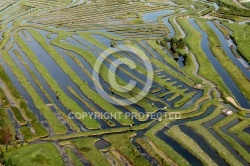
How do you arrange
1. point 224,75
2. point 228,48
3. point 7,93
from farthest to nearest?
point 228,48
point 224,75
point 7,93

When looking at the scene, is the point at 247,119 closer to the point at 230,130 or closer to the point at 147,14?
the point at 230,130

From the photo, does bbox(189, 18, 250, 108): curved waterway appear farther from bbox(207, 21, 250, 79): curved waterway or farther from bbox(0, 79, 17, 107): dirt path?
bbox(0, 79, 17, 107): dirt path

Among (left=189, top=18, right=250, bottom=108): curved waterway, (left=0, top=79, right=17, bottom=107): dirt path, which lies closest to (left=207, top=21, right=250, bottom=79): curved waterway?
(left=189, top=18, right=250, bottom=108): curved waterway

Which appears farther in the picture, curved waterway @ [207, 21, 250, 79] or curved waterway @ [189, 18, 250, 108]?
curved waterway @ [207, 21, 250, 79]

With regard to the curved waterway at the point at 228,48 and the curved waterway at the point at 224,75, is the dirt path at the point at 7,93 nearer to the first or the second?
the curved waterway at the point at 224,75

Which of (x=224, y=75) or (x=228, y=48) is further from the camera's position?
(x=228, y=48)

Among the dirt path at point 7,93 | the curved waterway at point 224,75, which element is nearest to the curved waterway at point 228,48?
the curved waterway at point 224,75

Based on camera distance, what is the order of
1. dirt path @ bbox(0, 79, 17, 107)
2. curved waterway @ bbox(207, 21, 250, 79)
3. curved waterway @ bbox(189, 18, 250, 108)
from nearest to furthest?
dirt path @ bbox(0, 79, 17, 107) → curved waterway @ bbox(189, 18, 250, 108) → curved waterway @ bbox(207, 21, 250, 79)

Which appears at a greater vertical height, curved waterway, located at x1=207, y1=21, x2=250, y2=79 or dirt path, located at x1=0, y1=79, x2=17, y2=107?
dirt path, located at x1=0, y1=79, x2=17, y2=107

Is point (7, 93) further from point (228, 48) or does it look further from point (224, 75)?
point (228, 48)

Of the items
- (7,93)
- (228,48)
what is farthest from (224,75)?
(7,93)

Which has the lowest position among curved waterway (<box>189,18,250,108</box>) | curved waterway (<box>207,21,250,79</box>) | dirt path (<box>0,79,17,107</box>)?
curved waterway (<box>207,21,250,79</box>)

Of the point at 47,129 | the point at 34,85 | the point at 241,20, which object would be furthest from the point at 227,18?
the point at 47,129
